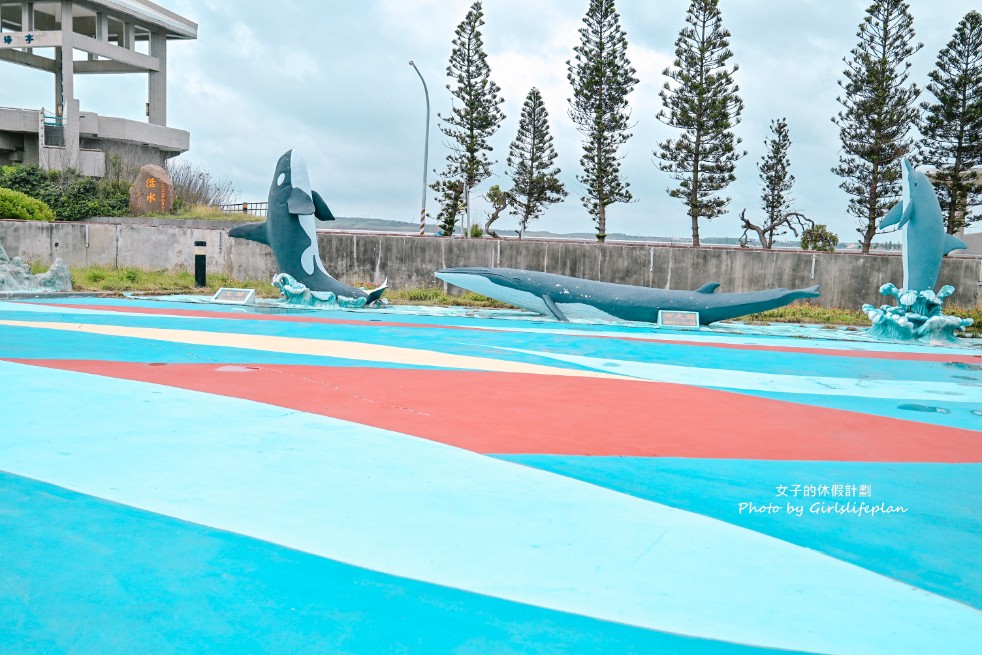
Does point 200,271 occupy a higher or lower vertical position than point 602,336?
higher

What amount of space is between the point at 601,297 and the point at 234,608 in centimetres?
1277

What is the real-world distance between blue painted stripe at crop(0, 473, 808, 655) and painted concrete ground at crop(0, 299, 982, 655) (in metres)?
0.01

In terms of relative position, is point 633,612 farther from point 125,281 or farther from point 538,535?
point 125,281

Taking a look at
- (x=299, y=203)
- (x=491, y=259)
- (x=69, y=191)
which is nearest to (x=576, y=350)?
(x=299, y=203)

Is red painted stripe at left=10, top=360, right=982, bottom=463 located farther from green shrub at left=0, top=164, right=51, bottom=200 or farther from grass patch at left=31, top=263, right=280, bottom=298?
green shrub at left=0, top=164, right=51, bottom=200

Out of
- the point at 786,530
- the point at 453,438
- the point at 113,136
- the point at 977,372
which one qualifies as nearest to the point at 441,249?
the point at 977,372

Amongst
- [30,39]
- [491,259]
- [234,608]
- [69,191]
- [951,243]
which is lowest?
[234,608]

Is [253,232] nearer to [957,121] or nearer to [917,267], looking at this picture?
[917,267]

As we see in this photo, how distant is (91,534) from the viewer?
11.7 feet

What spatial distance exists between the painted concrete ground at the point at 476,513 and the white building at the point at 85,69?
1562 inches

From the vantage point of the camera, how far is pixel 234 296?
54.6ft

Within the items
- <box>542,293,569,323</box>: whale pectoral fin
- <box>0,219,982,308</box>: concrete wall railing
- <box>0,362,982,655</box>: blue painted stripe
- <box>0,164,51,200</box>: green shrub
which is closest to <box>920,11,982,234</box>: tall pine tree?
<box>0,219,982,308</box>: concrete wall railing

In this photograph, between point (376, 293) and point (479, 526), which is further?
point (376, 293)

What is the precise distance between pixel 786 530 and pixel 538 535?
125 centimetres
